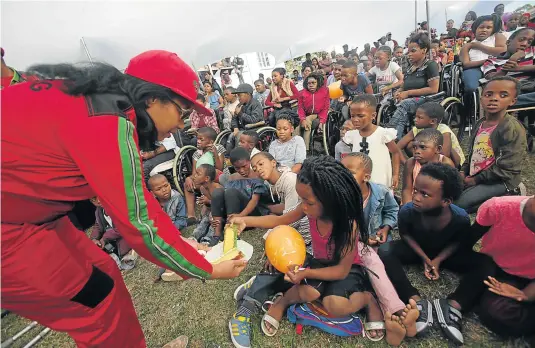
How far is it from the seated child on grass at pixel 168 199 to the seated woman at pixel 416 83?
352cm

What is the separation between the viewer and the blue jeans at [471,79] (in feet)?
15.1

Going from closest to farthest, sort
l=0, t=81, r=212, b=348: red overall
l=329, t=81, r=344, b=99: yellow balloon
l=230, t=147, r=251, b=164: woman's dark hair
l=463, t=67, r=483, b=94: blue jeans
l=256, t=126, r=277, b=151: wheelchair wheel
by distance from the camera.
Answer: l=0, t=81, r=212, b=348: red overall → l=230, t=147, r=251, b=164: woman's dark hair → l=463, t=67, r=483, b=94: blue jeans → l=256, t=126, r=277, b=151: wheelchair wheel → l=329, t=81, r=344, b=99: yellow balloon

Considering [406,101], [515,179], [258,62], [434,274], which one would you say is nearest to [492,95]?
[515,179]

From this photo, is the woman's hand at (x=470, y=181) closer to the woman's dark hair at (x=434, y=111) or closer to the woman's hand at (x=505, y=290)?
the woman's dark hair at (x=434, y=111)

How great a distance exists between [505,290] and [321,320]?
1.18 m

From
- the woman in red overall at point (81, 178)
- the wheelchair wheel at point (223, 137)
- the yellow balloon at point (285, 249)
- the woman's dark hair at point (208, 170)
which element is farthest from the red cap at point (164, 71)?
the wheelchair wheel at point (223, 137)

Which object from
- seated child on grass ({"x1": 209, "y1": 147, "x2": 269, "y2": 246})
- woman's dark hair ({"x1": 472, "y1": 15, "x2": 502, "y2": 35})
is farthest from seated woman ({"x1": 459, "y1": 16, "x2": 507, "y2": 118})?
seated child on grass ({"x1": 209, "y1": 147, "x2": 269, "y2": 246})

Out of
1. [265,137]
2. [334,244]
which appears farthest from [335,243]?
[265,137]

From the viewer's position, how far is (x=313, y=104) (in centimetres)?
547

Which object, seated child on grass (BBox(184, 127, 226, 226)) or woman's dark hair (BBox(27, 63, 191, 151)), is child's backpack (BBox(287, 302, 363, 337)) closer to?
woman's dark hair (BBox(27, 63, 191, 151))

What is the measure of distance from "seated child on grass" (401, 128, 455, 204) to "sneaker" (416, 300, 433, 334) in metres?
1.34

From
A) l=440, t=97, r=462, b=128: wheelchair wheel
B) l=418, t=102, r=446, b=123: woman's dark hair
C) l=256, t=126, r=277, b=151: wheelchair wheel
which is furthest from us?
l=256, t=126, r=277, b=151: wheelchair wheel

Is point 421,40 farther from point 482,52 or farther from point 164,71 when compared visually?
point 164,71

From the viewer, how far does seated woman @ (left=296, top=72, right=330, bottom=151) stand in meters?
5.30
